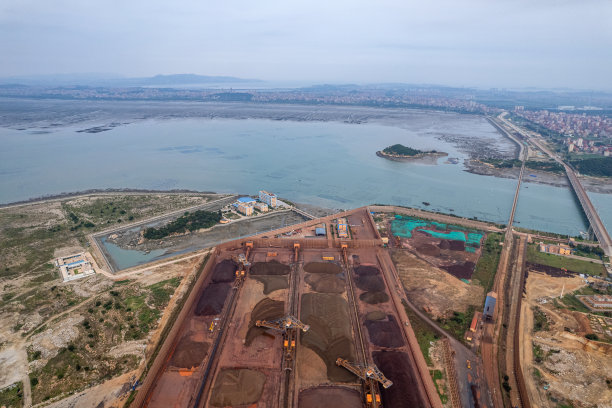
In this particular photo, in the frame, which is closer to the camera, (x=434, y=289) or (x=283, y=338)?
(x=283, y=338)

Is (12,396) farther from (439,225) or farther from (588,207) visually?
(588,207)

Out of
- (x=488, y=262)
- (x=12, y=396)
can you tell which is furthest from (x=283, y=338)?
(x=488, y=262)

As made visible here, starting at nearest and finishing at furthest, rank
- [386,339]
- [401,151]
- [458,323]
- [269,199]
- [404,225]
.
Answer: [386,339]
[458,323]
[404,225]
[269,199]
[401,151]

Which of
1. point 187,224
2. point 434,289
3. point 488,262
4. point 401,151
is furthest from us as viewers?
point 401,151

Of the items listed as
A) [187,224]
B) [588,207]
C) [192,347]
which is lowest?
[192,347]

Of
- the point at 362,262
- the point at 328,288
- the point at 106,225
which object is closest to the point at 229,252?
the point at 328,288

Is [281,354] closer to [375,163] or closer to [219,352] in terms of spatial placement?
[219,352]

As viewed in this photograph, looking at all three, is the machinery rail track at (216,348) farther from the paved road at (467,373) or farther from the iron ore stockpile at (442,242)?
the iron ore stockpile at (442,242)
